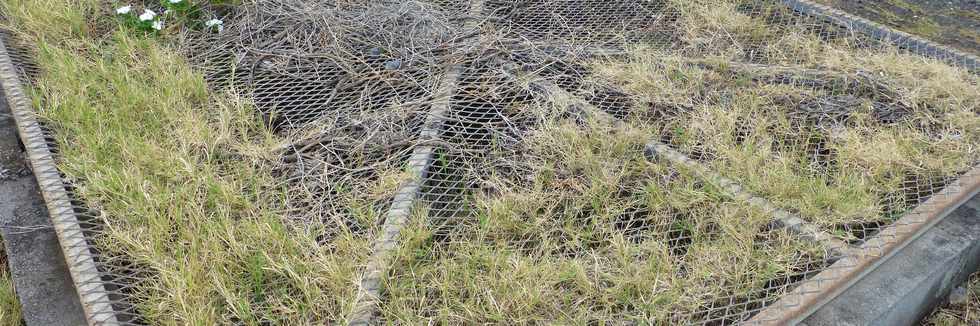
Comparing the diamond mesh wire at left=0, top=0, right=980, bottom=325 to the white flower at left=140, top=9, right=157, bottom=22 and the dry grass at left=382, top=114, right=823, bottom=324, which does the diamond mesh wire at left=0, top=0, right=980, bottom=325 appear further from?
the white flower at left=140, top=9, right=157, bottom=22

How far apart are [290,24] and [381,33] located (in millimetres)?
477

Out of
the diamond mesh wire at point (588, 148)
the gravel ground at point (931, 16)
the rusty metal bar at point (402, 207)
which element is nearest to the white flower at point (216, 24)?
the diamond mesh wire at point (588, 148)

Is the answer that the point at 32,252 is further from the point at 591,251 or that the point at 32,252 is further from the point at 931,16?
the point at 931,16

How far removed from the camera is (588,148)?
264cm

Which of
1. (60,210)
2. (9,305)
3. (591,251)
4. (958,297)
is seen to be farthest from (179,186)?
(958,297)

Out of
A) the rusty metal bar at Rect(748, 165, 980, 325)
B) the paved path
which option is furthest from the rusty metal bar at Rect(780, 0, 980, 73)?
the paved path

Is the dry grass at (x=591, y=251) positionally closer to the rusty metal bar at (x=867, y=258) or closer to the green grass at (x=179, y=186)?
the rusty metal bar at (x=867, y=258)

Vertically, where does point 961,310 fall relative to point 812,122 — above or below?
below

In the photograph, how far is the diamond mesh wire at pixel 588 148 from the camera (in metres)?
2.15

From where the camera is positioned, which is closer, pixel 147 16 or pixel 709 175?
pixel 709 175

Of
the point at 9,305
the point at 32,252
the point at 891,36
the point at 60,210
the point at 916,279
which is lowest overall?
the point at 9,305

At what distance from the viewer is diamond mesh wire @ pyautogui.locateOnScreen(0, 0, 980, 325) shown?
7.04 feet

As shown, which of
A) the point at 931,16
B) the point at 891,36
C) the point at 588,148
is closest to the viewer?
the point at 588,148

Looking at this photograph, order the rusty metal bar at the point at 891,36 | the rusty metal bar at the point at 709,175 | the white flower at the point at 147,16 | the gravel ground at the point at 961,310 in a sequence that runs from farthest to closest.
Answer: the white flower at the point at 147,16, the rusty metal bar at the point at 891,36, the gravel ground at the point at 961,310, the rusty metal bar at the point at 709,175
